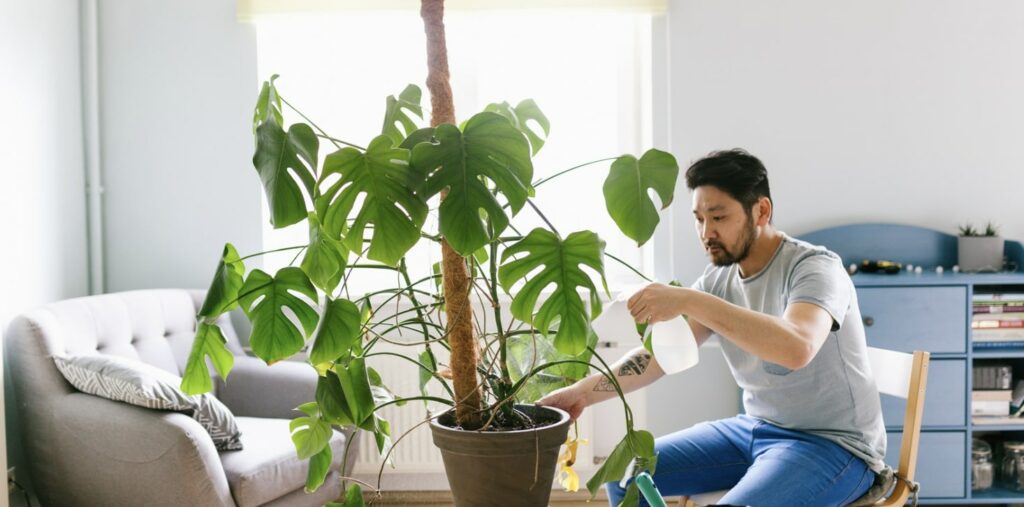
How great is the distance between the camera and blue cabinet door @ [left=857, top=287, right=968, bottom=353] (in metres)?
3.01

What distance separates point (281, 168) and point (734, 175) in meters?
1.14

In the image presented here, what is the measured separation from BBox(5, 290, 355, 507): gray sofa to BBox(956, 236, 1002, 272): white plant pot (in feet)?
7.22

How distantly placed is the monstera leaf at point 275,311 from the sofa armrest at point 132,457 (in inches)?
49.0

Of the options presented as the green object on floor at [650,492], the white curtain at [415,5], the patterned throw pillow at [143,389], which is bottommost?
the patterned throw pillow at [143,389]

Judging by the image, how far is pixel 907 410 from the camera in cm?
203

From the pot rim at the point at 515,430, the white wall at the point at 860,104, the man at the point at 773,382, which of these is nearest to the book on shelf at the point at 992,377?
the white wall at the point at 860,104

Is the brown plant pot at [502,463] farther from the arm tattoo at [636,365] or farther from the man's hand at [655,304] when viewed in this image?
the arm tattoo at [636,365]

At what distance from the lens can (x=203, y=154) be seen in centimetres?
348

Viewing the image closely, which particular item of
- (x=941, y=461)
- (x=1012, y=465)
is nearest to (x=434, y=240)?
(x=941, y=461)

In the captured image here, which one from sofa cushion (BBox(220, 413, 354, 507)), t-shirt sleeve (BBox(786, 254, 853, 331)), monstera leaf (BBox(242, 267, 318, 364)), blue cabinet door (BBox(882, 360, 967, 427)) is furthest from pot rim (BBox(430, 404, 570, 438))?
blue cabinet door (BBox(882, 360, 967, 427))

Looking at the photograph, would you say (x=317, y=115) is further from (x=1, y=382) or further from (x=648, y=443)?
(x=648, y=443)

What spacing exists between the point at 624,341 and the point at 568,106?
0.93 meters

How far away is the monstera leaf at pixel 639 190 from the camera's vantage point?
1257mm

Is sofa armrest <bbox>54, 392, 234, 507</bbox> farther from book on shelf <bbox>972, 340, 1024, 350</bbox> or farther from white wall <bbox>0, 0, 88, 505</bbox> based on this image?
book on shelf <bbox>972, 340, 1024, 350</bbox>
